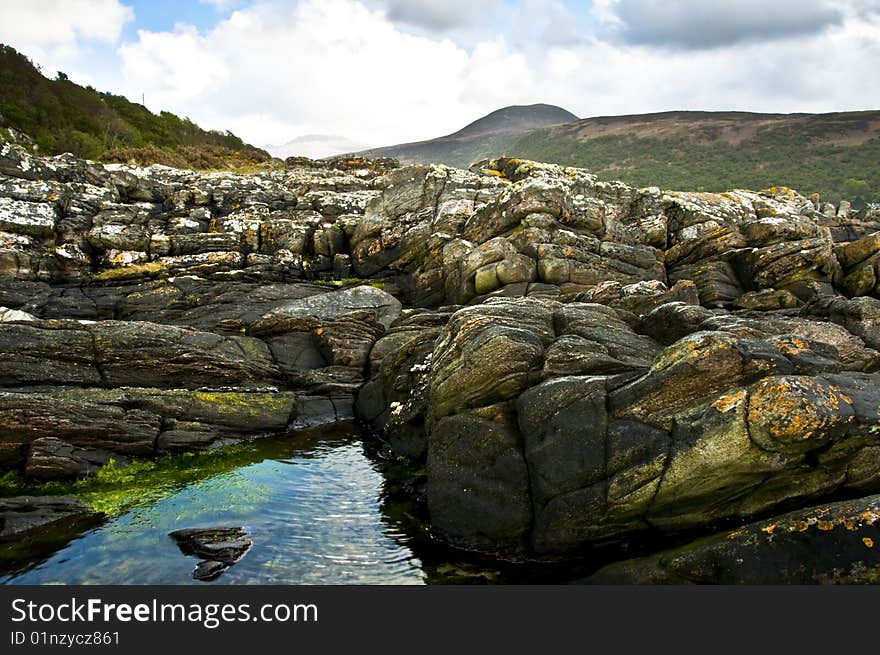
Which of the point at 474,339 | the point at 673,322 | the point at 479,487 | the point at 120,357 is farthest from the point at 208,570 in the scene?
the point at 673,322

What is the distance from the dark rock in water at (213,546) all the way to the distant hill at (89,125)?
204ft

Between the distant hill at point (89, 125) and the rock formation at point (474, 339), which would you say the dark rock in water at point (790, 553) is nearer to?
the rock formation at point (474, 339)

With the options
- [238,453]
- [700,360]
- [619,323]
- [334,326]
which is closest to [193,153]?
[334,326]

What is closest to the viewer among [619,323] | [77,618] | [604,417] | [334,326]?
[77,618]

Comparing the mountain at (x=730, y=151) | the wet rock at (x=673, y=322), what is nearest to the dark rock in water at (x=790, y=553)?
the wet rock at (x=673, y=322)

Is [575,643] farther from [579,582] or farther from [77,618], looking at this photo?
[77,618]

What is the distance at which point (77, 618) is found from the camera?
8.68 meters

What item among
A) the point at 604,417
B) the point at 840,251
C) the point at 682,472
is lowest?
the point at 682,472

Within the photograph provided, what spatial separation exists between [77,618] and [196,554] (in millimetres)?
3475

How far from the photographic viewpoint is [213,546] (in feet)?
40.6

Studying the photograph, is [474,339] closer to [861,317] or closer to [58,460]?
[861,317]

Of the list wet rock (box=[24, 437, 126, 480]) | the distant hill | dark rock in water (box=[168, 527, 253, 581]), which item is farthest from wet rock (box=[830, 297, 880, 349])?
the distant hill

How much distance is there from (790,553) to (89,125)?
3417 inches

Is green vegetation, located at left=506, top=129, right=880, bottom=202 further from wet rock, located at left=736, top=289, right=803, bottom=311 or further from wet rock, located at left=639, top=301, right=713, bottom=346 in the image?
wet rock, located at left=639, top=301, right=713, bottom=346
